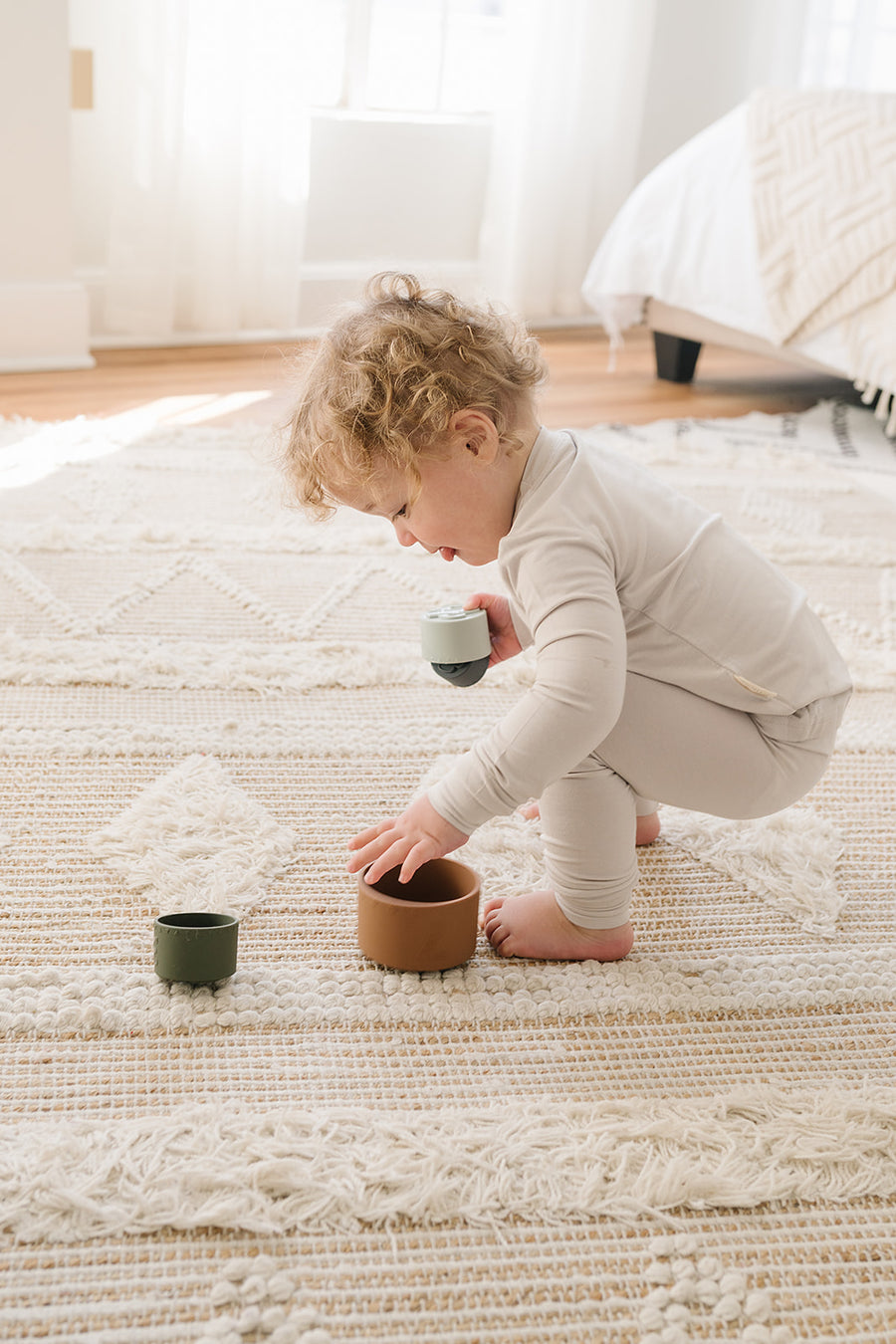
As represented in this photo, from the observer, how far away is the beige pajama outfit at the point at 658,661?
83cm

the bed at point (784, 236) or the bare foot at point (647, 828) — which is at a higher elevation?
the bed at point (784, 236)

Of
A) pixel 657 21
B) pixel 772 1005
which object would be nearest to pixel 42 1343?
pixel 772 1005

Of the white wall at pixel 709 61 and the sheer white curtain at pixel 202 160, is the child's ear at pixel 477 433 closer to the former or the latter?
the sheer white curtain at pixel 202 160

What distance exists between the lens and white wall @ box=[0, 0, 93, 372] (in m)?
2.25

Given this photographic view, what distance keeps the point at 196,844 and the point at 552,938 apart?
0.93ft

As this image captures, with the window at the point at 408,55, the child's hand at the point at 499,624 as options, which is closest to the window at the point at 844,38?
the window at the point at 408,55

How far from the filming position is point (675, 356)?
8.63 ft

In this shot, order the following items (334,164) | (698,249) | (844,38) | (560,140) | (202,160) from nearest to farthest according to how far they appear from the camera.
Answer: (698,249) → (202,160) → (334,164) → (560,140) → (844,38)

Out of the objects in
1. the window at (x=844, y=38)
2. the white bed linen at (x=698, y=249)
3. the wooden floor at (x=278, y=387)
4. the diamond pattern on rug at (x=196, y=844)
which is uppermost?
the window at (x=844, y=38)

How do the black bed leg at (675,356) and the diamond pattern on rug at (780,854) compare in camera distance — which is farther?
the black bed leg at (675,356)

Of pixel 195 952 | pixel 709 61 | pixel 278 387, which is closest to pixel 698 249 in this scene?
pixel 278 387

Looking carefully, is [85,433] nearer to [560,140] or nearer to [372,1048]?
[372,1048]

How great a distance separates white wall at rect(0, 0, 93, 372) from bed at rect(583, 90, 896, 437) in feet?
3.38

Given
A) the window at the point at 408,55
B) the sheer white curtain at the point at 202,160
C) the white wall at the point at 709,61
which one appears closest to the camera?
the sheer white curtain at the point at 202,160
